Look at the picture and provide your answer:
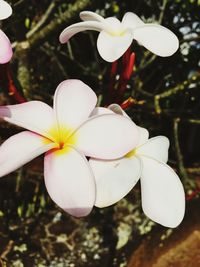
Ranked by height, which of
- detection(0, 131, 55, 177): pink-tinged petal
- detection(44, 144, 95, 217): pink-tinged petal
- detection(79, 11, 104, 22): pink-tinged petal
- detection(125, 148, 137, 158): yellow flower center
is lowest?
detection(125, 148, 137, 158): yellow flower center

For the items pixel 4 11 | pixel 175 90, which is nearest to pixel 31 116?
pixel 4 11

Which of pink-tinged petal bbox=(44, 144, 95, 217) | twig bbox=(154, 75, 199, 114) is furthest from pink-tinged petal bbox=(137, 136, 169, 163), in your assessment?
twig bbox=(154, 75, 199, 114)

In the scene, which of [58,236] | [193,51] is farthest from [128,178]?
[193,51]

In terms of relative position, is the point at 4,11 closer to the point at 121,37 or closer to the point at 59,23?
the point at 121,37

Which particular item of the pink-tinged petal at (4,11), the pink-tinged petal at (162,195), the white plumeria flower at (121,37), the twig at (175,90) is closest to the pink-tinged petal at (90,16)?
the white plumeria flower at (121,37)

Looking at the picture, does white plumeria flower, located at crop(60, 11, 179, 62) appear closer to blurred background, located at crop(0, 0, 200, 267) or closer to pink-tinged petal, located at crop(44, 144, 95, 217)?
pink-tinged petal, located at crop(44, 144, 95, 217)

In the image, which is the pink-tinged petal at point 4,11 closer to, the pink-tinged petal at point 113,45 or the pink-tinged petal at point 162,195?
the pink-tinged petal at point 113,45
